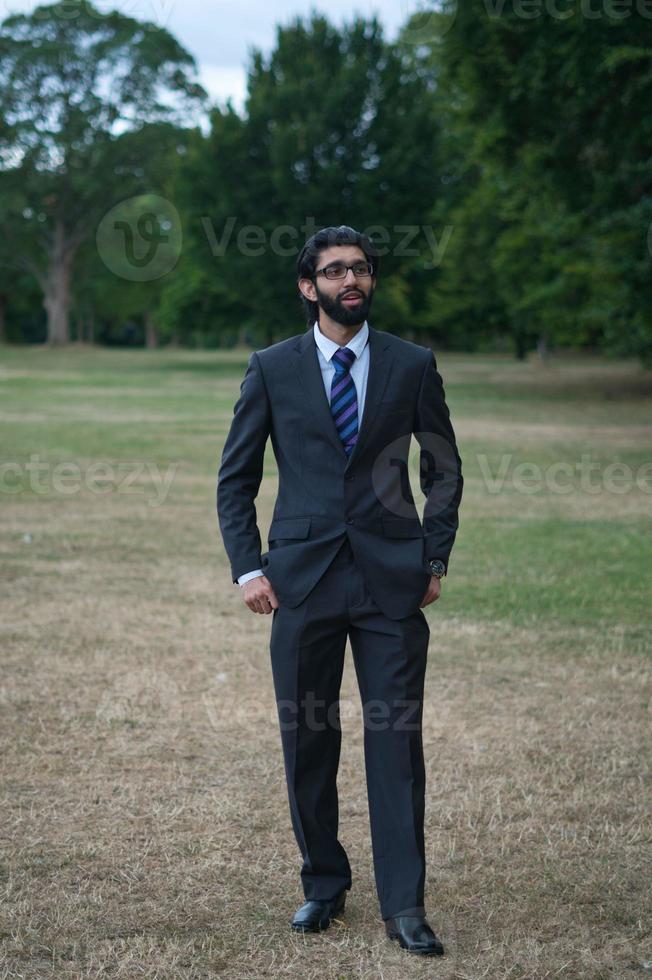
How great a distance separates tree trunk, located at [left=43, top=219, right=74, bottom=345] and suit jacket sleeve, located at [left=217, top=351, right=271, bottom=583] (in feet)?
204

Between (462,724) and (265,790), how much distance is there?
4.48 ft

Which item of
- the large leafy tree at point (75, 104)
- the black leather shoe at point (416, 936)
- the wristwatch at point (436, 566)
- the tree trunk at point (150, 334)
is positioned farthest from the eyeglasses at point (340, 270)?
the tree trunk at point (150, 334)

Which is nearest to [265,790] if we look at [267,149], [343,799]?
[343,799]

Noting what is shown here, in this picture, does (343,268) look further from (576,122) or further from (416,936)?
(576,122)

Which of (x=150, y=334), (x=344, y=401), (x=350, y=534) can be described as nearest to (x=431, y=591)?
(x=350, y=534)

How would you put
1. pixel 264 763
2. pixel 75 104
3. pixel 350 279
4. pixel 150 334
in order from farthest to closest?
pixel 150 334 → pixel 75 104 → pixel 264 763 → pixel 350 279

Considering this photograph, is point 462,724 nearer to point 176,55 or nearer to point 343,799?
point 343,799

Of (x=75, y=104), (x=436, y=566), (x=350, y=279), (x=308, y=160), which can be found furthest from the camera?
(x=75, y=104)

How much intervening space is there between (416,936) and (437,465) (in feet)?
4.94

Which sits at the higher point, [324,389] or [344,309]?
[344,309]

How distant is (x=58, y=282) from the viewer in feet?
213

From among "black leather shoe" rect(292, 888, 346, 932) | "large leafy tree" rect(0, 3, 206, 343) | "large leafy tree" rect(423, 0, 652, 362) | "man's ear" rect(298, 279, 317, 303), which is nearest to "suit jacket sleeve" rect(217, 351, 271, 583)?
"man's ear" rect(298, 279, 317, 303)

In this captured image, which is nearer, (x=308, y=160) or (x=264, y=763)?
(x=264, y=763)

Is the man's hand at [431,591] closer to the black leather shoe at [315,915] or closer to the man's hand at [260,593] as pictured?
the man's hand at [260,593]
